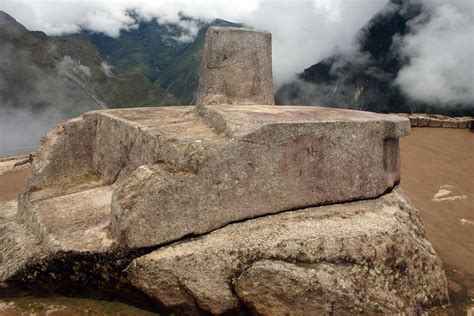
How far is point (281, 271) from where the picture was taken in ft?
12.1

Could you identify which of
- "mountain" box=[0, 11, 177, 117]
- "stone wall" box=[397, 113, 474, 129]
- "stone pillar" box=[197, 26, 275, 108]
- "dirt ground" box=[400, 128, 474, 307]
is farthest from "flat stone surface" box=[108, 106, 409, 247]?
"mountain" box=[0, 11, 177, 117]

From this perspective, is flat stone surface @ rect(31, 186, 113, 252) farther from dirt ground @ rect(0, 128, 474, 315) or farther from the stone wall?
the stone wall

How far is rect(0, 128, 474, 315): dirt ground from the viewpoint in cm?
397

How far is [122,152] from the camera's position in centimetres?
539

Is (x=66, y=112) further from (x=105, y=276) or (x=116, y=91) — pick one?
(x=105, y=276)

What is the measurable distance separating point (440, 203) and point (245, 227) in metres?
5.45

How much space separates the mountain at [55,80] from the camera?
91.4 meters

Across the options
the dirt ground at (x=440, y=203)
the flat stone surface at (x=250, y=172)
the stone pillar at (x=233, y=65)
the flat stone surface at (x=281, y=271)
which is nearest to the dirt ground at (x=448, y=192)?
the dirt ground at (x=440, y=203)

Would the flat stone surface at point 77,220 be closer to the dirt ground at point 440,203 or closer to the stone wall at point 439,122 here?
the dirt ground at point 440,203

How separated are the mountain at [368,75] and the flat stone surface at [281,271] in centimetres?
2841

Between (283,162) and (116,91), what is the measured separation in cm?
12071

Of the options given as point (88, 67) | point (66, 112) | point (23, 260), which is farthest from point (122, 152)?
point (88, 67)

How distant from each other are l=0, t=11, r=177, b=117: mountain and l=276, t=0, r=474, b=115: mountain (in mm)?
60350

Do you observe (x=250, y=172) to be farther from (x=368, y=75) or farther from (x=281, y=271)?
(x=368, y=75)
